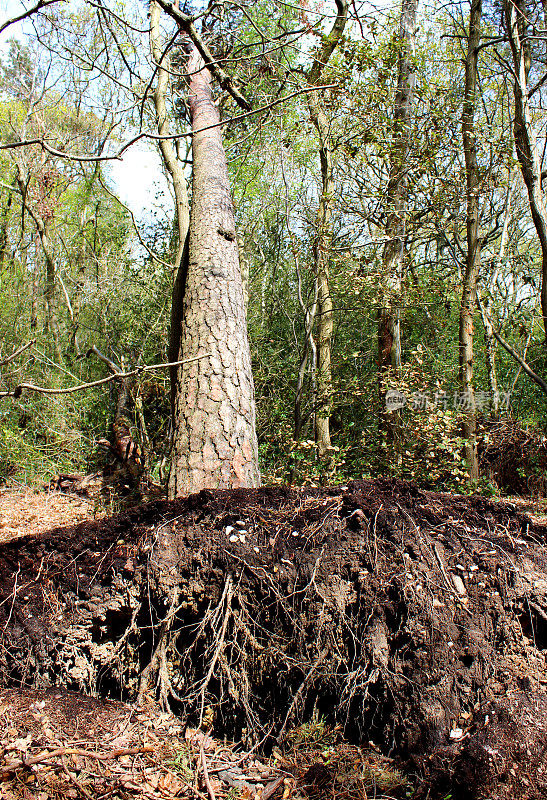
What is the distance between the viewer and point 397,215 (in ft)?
18.7

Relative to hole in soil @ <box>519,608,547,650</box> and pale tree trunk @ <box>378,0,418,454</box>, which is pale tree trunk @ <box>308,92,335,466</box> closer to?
pale tree trunk @ <box>378,0,418,454</box>

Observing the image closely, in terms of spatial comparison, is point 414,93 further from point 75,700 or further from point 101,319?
point 75,700

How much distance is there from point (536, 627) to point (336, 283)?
460cm

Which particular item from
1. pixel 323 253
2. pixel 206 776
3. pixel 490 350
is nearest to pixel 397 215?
pixel 323 253

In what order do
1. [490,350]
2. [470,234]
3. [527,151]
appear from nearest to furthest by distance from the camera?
1. [527,151]
2. [470,234]
3. [490,350]

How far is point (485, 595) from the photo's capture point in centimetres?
251

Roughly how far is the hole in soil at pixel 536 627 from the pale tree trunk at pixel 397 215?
3.04 m

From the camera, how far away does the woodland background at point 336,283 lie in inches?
224

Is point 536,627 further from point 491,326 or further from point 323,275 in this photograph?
point 491,326

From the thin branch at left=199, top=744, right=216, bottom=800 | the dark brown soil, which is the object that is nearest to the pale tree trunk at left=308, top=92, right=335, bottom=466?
the dark brown soil

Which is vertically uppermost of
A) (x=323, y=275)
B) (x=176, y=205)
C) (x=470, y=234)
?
(x=470, y=234)

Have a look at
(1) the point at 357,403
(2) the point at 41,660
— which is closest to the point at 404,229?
(1) the point at 357,403

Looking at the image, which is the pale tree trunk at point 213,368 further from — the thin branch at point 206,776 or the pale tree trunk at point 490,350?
the pale tree trunk at point 490,350

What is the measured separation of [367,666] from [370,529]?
62cm
